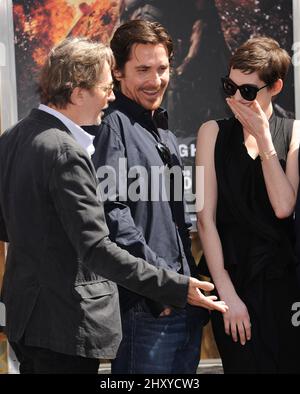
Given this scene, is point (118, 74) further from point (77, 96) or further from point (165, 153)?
point (77, 96)

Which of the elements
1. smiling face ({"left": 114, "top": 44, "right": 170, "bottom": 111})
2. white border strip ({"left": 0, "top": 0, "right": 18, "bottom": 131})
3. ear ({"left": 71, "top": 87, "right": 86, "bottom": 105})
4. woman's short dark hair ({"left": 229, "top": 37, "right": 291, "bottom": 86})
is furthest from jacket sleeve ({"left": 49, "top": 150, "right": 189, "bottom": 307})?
white border strip ({"left": 0, "top": 0, "right": 18, "bottom": 131})

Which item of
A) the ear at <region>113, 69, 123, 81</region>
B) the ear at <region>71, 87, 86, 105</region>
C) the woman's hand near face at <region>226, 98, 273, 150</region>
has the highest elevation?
the ear at <region>113, 69, 123, 81</region>

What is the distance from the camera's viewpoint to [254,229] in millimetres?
3059

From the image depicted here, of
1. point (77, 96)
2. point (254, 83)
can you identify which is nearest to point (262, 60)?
point (254, 83)

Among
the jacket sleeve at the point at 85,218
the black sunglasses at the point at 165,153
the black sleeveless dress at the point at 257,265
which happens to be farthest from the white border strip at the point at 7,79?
the jacket sleeve at the point at 85,218

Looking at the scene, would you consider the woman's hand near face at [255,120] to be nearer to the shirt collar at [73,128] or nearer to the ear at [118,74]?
the ear at [118,74]

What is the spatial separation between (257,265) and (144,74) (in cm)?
90

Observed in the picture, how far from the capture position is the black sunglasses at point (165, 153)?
304cm

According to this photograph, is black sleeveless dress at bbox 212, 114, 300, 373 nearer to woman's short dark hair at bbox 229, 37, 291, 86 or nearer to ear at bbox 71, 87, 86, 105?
woman's short dark hair at bbox 229, 37, 291, 86

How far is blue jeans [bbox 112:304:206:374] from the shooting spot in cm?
295

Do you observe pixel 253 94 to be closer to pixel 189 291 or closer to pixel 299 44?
pixel 189 291

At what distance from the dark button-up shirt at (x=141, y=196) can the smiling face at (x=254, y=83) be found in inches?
14.7

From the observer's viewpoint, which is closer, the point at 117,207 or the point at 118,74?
the point at 117,207
